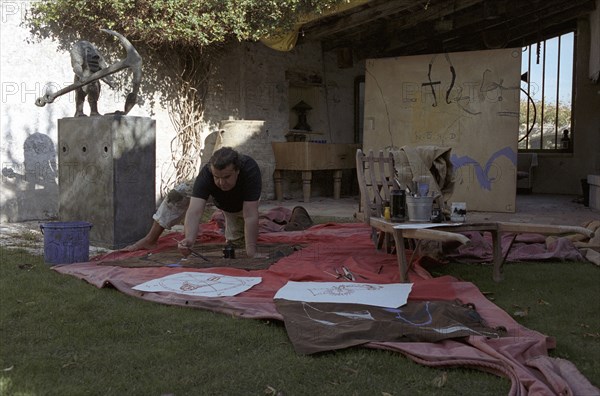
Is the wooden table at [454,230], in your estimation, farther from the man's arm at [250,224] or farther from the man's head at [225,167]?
the man's head at [225,167]

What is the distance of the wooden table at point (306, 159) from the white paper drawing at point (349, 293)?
272 inches

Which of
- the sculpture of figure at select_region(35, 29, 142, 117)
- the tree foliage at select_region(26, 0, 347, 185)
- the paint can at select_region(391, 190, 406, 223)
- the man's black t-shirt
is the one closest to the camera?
the paint can at select_region(391, 190, 406, 223)

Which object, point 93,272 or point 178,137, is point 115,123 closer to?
point 93,272

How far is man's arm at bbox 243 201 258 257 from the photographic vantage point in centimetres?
532

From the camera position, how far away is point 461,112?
986 centimetres

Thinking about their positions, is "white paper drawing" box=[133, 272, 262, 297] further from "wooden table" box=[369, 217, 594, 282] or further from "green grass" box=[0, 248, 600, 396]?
"wooden table" box=[369, 217, 594, 282]

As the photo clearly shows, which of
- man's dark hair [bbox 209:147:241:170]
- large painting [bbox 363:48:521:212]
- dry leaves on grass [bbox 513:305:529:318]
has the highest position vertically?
large painting [bbox 363:48:521:212]

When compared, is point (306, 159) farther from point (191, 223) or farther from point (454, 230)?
point (454, 230)

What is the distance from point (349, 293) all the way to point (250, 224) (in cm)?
154

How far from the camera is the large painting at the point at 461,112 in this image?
9.56 meters

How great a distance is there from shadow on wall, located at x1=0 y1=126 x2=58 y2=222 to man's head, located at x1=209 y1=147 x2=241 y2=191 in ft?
14.5

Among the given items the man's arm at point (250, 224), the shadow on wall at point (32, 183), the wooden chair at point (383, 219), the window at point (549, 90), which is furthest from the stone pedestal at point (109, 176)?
the window at point (549, 90)

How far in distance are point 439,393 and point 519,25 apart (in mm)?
12329

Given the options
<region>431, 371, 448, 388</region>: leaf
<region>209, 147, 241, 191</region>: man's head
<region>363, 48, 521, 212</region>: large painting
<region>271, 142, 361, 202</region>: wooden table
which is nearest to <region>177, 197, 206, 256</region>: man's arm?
<region>209, 147, 241, 191</region>: man's head
